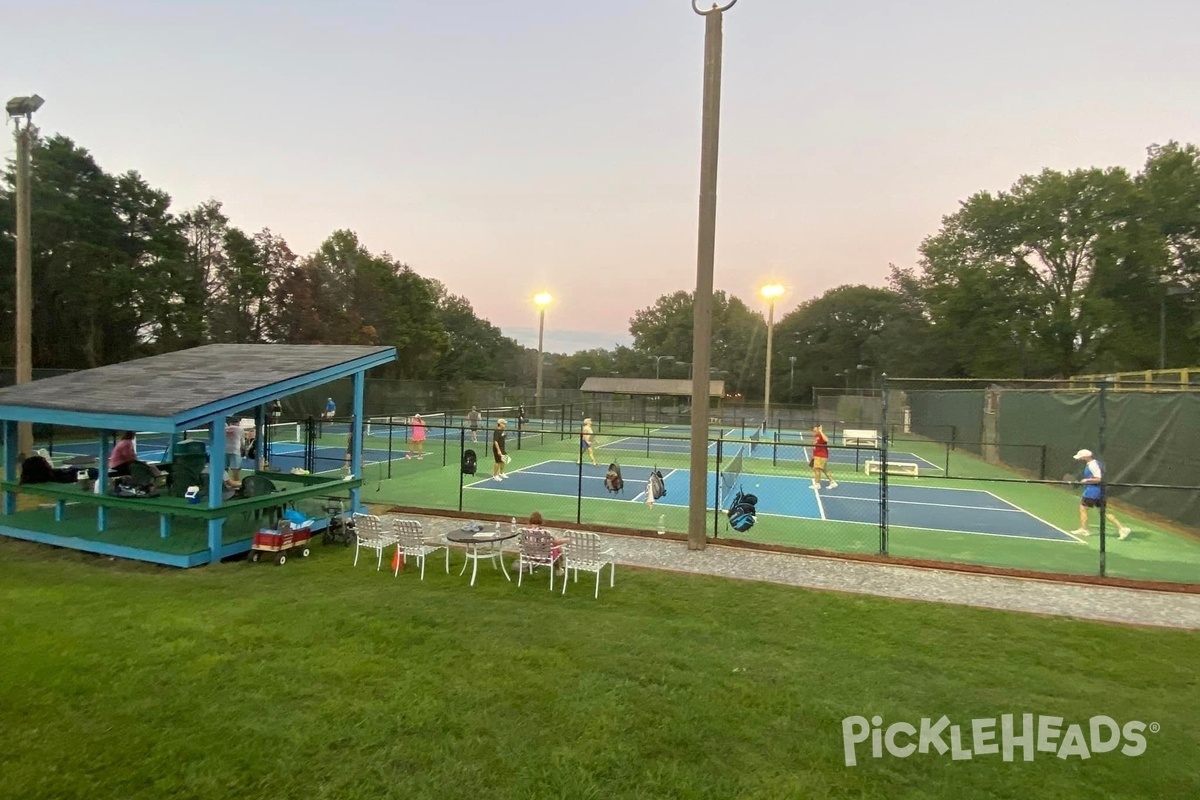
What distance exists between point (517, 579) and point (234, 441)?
9.14 metres

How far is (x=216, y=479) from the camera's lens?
9523 millimetres

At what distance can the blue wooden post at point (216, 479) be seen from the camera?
953 cm

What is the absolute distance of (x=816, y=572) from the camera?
9.98 m


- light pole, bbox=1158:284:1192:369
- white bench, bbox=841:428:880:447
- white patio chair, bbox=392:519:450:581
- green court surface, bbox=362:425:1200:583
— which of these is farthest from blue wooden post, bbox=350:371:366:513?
light pole, bbox=1158:284:1192:369

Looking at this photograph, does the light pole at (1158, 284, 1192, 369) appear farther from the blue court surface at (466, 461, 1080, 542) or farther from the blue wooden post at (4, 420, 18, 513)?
the blue wooden post at (4, 420, 18, 513)

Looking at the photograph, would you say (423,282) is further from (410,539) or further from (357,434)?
(410,539)

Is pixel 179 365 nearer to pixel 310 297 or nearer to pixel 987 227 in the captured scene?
pixel 310 297

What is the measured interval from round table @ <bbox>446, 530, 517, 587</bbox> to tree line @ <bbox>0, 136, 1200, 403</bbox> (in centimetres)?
3443

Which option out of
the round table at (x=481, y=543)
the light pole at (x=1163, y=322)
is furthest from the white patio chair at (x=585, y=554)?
the light pole at (x=1163, y=322)

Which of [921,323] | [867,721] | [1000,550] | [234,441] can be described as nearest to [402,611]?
[867,721]

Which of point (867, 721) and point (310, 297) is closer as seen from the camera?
point (867, 721)

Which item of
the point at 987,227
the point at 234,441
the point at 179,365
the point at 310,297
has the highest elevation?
the point at 987,227

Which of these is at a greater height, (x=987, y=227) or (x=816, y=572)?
(x=987, y=227)

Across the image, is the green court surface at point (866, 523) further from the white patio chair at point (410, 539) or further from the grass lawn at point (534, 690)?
the white patio chair at point (410, 539)
